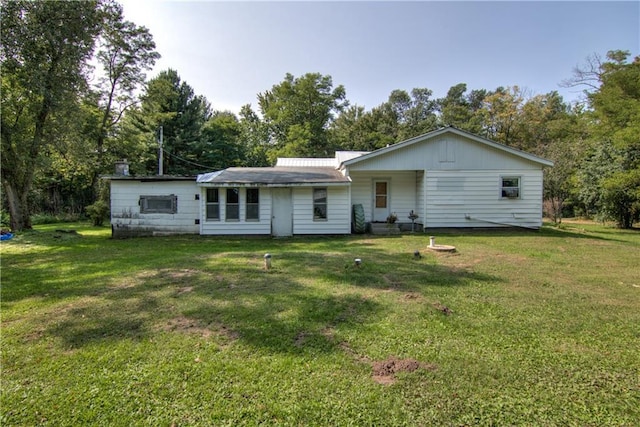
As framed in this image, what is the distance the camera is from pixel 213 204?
12.6 meters

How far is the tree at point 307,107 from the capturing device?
114ft

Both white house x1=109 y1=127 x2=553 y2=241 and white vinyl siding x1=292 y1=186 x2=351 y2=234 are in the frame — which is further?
white vinyl siding x1=292 y1=186 x2=351 y2=234

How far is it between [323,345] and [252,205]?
988 cm

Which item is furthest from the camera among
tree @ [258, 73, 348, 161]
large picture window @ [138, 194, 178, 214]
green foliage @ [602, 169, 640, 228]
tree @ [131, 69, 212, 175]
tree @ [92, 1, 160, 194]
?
tree @ [258, 73, 348, 161]

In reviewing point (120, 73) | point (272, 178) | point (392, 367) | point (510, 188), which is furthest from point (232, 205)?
point (120, 73)

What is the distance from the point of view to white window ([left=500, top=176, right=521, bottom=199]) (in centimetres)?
1333

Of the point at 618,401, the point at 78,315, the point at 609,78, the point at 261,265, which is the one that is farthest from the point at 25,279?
the point at 609,78

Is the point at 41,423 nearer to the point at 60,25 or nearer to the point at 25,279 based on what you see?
the point at 25,279

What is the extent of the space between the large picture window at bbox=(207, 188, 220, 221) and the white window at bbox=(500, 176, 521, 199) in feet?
39.7

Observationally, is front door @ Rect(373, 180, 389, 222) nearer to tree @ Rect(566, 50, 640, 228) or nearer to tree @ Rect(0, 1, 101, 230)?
tree @ Rect(566, 50, 640, 228)

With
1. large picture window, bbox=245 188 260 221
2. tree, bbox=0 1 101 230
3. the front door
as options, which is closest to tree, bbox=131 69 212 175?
tree, bbox=0 1 101 230

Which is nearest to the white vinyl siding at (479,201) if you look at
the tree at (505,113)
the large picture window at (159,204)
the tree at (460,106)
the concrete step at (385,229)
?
the concrete step at (385,229)

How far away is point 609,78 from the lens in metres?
15.8

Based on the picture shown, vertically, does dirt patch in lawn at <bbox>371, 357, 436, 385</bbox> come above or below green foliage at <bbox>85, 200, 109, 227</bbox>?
below
